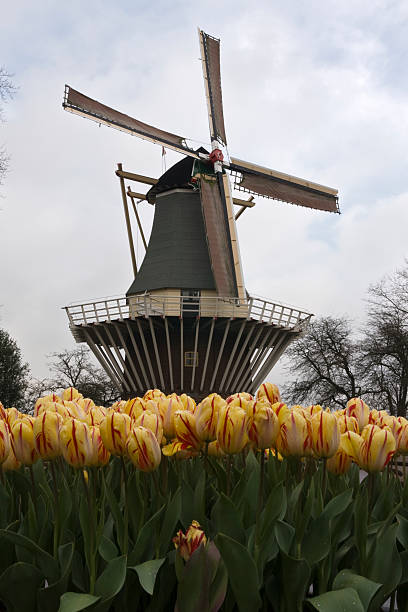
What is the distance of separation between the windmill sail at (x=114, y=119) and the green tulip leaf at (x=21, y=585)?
19310 millimetres

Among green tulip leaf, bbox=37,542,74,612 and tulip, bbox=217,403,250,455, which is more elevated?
tulip, bbox=217,403,250,455

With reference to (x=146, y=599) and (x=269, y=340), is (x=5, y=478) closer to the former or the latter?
(x=146, y=599)

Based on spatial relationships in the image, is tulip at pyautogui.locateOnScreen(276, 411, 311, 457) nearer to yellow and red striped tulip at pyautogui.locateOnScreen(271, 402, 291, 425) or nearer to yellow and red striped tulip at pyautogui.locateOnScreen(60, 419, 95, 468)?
yellow and red striped tulip at pyautogui.locateOnScreen(271, 402, 291, 425)

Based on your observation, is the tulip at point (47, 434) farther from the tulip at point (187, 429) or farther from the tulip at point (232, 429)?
the tulip at point (232, 429)

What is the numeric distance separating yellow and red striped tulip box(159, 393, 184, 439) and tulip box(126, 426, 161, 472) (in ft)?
1.54

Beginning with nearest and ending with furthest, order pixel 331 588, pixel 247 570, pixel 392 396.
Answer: pixel 247 570, pixel 331 588, pixel 392 396

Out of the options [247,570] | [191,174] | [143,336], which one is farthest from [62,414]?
[191,174]

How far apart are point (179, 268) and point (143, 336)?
3.09 meters

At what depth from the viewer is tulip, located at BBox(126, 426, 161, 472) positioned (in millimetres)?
1896

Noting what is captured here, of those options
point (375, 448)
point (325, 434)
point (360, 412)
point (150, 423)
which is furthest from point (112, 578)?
point (360, 412)

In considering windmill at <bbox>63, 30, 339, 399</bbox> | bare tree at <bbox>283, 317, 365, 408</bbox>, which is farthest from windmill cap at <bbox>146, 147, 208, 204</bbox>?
bare tree at <bbox>283, 317, 365, 408</bbox>

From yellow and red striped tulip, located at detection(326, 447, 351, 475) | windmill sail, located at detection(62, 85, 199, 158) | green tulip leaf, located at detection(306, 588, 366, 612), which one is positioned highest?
windmill sail, located at detection(62, 85, 199, 158)

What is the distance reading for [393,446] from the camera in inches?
82.6

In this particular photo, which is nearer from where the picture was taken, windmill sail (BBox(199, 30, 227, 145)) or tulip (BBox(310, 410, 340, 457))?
tulip (BBox(310, 410, 340, 457))
